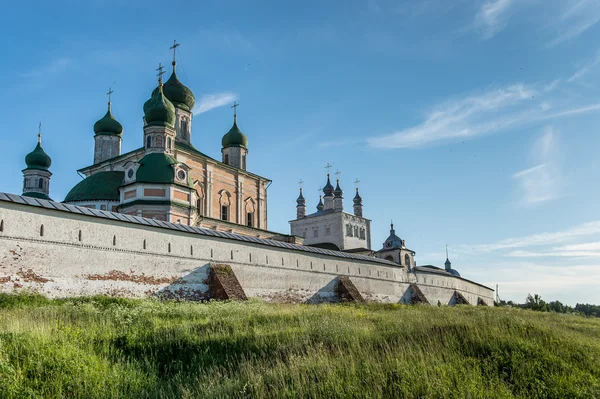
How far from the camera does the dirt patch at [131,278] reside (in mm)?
11382

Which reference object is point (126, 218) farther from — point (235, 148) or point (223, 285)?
point (235, 148)

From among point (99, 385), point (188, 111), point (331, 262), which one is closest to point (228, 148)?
point (188, 111)

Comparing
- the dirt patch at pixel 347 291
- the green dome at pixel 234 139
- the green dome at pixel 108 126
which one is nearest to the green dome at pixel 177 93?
the green dome at pixel 108 126

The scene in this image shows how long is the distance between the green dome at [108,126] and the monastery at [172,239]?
52 mm

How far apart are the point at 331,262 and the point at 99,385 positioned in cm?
→ 1457

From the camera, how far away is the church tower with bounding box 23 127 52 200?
2375 centimetres

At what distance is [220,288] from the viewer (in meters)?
13.6

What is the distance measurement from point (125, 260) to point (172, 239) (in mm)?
1553

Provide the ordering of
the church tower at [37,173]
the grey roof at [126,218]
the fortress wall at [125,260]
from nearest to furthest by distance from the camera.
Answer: the fortress wall at [125,260] → the grey roof at [126,218] → the church tower at [37,173]

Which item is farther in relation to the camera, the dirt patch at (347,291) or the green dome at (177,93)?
the green dome at (177,93)

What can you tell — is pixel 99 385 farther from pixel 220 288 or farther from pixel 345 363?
pixel 220 288

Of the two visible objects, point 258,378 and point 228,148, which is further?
point 228,148

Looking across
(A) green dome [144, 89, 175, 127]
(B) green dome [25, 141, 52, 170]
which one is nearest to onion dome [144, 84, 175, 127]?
(A) green dome [144, 89, 175, 127]

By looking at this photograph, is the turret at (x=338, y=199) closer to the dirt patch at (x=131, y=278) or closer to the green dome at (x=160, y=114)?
the green dome at (x=160, y=114)
